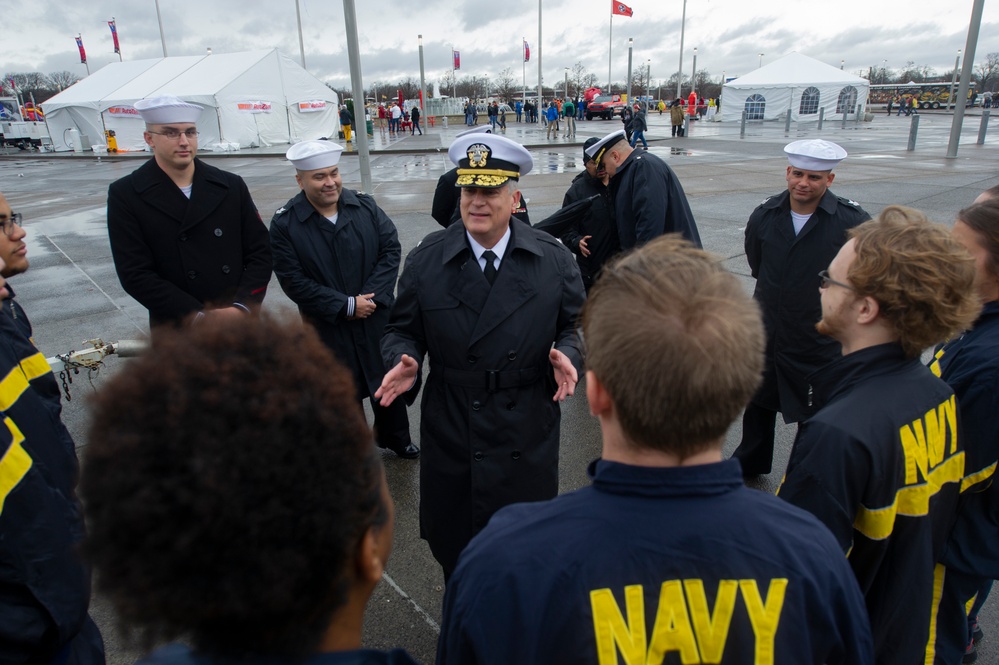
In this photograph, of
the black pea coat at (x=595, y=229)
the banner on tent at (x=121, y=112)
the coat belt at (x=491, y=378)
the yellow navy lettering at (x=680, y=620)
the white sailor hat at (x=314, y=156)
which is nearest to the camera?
the yellow navy lettering at (x=680, y=620)

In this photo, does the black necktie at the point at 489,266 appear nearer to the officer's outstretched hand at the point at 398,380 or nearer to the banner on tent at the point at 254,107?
the officer's outstretched hand at the point at 398,380

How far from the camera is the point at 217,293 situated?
3.55 metres

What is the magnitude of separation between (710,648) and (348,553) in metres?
0.63

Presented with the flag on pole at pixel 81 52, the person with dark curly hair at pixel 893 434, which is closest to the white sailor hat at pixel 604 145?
the person with dark curly hair at pixel 893 434

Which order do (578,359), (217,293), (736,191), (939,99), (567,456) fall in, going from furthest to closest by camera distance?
(939,99), (736,191), (567,456), (217,293), (578,359)

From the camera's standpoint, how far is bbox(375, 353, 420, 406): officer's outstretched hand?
2.32m

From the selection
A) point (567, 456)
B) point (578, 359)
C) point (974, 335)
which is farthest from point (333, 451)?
point (567, 456)

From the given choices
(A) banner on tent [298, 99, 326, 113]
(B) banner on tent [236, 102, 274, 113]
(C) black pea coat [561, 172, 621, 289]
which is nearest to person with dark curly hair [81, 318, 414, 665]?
(C) black pea coat [561, 172, 621, 289]

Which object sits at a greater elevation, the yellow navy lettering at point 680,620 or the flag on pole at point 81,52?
the flag on pole at point 81,52

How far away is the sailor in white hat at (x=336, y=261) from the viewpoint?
3709 mm

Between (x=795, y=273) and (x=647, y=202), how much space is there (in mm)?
1248

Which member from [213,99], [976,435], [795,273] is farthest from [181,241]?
[213,99]

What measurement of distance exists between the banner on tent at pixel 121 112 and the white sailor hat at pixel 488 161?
31596 mm

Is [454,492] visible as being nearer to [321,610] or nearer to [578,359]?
[578,359]
